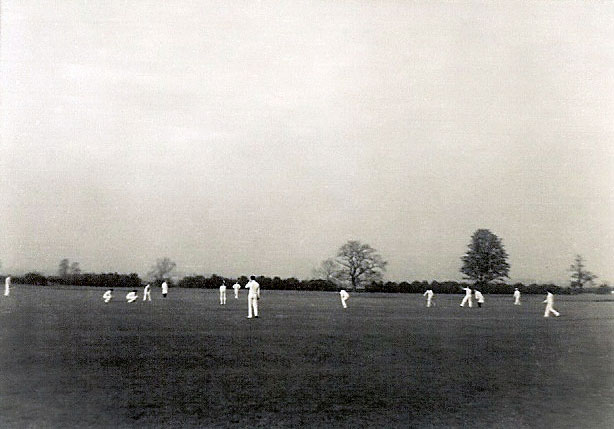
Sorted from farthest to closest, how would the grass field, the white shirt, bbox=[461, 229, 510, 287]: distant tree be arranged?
bbox=[461, 229, 510, 287]: distant tree → the white shirt → the grass field

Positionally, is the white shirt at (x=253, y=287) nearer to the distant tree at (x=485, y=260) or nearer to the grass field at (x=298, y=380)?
the grass field at (x=298, y=380)

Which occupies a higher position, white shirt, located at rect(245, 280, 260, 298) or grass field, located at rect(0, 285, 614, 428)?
white shirt, located at rect(245, 280, 260, 298)

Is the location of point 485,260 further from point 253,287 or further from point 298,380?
point 298,380

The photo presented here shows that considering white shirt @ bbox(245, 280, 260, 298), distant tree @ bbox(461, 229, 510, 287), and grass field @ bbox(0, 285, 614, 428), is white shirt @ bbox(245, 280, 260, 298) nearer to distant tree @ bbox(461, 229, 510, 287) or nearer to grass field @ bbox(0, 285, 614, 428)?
grass field @ bbox(0, 285, 614, 428)

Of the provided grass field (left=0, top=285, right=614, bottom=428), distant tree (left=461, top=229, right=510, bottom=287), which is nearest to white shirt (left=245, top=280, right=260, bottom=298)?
grass field (left=0, top=285, right=614, bottom=428)

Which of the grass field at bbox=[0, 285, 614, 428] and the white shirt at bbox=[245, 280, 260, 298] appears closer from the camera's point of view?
the grass field at bbox=[0, 285, 614, 428]

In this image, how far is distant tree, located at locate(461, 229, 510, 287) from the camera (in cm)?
9506

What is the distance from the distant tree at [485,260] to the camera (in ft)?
312

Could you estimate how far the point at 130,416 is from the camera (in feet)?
21.2

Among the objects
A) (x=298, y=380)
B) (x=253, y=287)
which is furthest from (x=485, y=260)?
(x=298, y=380)

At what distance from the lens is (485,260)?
314 ft

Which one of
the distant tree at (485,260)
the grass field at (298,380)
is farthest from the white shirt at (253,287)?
the distant tree at (485,260)

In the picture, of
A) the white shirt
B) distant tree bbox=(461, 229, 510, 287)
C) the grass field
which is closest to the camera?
the grass field

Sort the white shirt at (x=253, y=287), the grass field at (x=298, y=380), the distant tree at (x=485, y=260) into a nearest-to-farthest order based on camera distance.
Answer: the grass field at (x=298, y=380), the white shirt at (x=253, y=287), the distant tree at (x=485, y=260)
